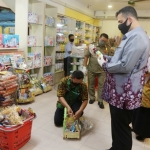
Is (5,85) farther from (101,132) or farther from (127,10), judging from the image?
(127,10)

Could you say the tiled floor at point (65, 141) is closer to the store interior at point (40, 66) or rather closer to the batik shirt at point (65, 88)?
the store interior at point (40, 66)

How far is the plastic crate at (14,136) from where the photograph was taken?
1.77 m

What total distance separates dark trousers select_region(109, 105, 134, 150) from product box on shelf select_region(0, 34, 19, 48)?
8.16ft

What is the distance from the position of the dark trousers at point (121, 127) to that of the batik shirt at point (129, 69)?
8 centimetres

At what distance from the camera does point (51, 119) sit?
2.81 meters

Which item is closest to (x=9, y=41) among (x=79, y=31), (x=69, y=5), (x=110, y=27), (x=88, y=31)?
(x=69, y=5)

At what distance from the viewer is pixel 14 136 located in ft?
5.97

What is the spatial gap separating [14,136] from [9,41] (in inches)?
81.9

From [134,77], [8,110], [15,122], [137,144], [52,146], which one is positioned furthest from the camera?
[137,144]

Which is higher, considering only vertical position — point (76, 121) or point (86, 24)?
point (86, 24)

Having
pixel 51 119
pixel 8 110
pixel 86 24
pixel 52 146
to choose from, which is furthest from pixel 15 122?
pixel 86 24

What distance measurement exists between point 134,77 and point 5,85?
7.26ft

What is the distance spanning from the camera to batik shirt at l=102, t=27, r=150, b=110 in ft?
4.65

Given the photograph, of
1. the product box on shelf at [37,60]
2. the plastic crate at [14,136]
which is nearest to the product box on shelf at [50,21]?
the product box on shelf at [37,60]
